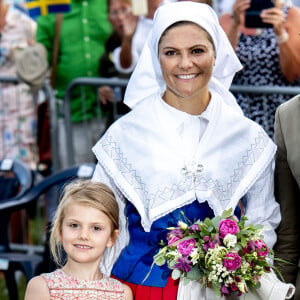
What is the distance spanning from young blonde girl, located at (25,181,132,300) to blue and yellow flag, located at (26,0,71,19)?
12.1ft

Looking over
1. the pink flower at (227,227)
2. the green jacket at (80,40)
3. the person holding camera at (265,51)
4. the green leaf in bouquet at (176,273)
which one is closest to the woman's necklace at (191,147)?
the pink flower at (227,227)

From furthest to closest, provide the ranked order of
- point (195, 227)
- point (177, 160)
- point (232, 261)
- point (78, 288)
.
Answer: point (177, 160)
point (78, 288)
point (195, 227)
point (232, 261)

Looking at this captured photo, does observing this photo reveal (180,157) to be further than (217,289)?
Yes

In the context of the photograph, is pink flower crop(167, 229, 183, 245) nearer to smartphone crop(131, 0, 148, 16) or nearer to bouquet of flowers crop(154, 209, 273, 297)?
bouquet of flowers crop(154, 209, 273, 297)

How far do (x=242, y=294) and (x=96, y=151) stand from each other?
1.09 m

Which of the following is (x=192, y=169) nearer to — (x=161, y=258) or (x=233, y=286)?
(x=161, y=258)

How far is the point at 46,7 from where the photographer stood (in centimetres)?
820

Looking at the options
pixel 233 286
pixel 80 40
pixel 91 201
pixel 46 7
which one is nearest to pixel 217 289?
pixel 233 286

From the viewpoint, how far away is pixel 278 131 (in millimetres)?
5020

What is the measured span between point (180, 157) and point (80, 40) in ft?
12.0

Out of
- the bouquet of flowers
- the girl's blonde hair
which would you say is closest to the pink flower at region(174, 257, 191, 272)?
the bouquet of flowers

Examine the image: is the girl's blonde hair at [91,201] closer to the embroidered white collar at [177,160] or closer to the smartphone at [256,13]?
the embroidered white collar at [177,160]

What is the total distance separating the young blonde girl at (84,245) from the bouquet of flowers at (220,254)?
1.21 feet

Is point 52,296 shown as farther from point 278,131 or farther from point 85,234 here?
point 278,131
